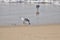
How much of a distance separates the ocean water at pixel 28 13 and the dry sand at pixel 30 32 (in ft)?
0.16

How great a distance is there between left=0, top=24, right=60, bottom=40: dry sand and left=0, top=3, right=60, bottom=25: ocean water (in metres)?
0.05

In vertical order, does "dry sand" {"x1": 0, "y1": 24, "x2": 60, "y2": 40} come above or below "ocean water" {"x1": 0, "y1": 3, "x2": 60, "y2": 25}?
below

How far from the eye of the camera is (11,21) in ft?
3.91

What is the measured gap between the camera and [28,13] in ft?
4.01

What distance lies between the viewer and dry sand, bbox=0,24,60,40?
1.19 m

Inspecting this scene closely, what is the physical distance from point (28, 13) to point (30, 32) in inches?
7.7

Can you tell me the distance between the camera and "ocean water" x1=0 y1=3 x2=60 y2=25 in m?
1.18

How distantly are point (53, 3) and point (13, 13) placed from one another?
17.0 inches

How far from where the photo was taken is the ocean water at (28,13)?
3.87 ft

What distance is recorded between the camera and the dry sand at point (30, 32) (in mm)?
1195

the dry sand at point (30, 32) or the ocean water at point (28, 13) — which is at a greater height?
the ocean water at point (28, 13)

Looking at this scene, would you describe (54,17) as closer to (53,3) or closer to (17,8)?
(53,3)

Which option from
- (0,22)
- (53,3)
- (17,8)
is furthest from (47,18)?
(0,22)

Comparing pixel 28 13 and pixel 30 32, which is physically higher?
pixel 28 13
